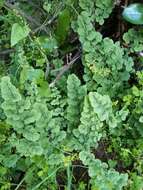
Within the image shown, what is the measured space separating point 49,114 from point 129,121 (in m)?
0.36

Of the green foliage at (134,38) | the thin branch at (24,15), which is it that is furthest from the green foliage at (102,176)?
the thin branch at (24,15)

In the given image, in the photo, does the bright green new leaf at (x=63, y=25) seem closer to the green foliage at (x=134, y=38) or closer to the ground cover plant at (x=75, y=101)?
the ground cover plant at (x=75, y=101)

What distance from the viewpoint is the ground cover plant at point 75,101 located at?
192cm

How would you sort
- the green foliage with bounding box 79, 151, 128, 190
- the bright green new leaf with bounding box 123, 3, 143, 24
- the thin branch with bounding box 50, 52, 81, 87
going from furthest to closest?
the thin branch with bounding box 50, 52, 81, 87
the bright green new leaf with bounding box 123, 3, 143, 24
the green foliage with bounding box 79, 151, 128, 190

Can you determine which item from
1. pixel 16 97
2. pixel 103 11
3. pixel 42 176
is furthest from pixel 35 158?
pixel 103 11

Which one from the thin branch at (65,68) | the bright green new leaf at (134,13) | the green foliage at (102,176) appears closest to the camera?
the green foliage at (102,176)

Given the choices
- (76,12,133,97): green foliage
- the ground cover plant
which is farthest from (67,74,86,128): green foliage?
(76,12,133,97): green foliage

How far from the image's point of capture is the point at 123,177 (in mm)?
1899

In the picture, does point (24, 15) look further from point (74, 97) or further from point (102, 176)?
point (102, 176)

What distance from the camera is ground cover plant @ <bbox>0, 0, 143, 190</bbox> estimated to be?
6.30ft

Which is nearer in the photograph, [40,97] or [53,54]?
[40,97]

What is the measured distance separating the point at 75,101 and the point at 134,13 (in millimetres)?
436

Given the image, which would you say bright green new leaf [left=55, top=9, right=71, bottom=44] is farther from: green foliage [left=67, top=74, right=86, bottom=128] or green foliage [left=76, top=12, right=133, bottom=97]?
green foliage [left=67, top=74, right=86, bottom=128]

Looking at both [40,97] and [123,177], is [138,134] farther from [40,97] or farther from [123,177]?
[40,97]
